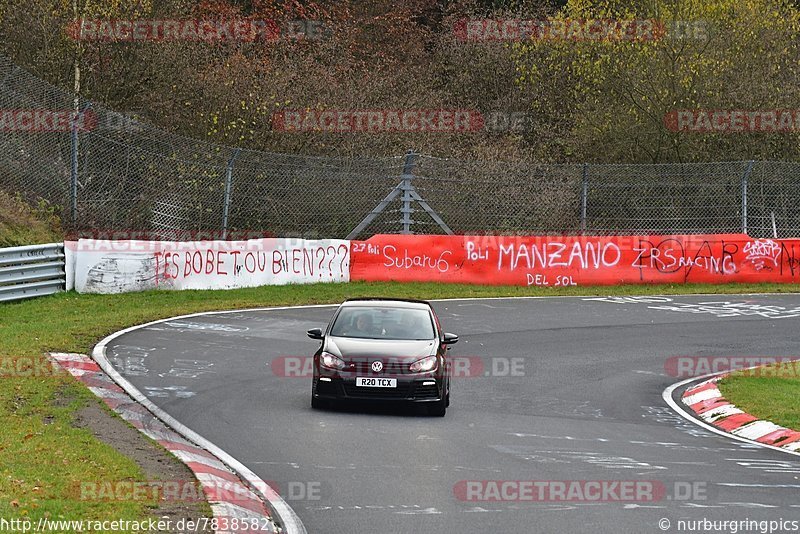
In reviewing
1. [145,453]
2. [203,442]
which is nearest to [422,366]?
[203,442]

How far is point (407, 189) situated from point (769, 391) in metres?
13.8

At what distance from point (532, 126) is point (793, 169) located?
13.8 m

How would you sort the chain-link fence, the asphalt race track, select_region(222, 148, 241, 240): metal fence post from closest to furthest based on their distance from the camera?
the asphalt race track
the chain-link fence
select_region(222, 148, 241, 240): metal fence post

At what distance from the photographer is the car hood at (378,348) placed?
14375mm

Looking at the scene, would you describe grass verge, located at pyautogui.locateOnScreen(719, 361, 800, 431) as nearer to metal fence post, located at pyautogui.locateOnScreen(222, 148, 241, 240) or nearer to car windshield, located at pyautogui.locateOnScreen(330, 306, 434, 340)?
car windshield, located at pyautogui.locateOnScreen(330, 306, 434, 340)

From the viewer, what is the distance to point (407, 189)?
29.1 metres

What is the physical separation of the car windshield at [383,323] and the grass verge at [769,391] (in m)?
4.36

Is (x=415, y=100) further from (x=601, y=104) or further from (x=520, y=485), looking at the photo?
(x=520, y=485)

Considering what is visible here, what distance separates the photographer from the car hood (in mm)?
14375

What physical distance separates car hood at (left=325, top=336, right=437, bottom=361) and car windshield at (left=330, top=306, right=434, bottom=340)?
236 mm

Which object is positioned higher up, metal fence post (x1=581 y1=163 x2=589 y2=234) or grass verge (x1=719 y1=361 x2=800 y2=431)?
metal fence post (x1=581 y1=163 x2=589 y2=234)

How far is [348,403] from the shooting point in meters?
15.1

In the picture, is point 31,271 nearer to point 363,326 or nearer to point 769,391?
point 363,326

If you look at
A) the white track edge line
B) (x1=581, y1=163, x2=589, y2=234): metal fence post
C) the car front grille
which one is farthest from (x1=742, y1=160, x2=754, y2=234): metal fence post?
the car front grille
